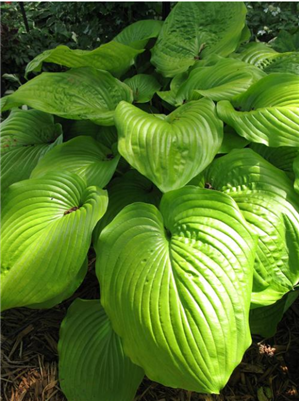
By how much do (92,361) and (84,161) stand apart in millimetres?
618

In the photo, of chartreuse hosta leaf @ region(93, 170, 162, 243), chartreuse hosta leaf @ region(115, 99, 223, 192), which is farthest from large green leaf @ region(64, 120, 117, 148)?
chartreuse hosta leaf @ region(115, 99, 223, 192)

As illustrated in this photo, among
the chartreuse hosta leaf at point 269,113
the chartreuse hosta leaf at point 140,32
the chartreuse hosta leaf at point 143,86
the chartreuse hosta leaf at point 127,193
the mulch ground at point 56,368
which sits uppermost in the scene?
the chartreuse hosta leaf at point 140,32

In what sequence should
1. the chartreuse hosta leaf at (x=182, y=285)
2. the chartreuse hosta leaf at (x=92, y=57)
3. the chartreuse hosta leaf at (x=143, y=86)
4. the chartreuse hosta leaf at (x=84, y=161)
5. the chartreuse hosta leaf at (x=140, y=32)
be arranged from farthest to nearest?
the chartreuse hosta leaf at (x=140, y=32)
the chartreuse hosta leaf at (x=143, y=86)
the chartreuse hosta leaf at (x=92, y=57)
the chartreuse hosta leaf at (x=84, y=161)
the chartreuse hosta leaf at (x=182, y=285)

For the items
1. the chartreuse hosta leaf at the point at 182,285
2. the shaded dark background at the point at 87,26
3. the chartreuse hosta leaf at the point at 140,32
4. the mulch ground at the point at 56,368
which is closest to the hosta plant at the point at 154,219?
the chartreuse hosta leaf at the point at 182,285

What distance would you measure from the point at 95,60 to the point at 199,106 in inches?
21.2

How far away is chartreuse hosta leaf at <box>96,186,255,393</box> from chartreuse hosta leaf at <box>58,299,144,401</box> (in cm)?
29

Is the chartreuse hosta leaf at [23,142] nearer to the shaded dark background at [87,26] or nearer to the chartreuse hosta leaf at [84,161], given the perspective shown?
the chartreuse hosta leaf at [84,161]

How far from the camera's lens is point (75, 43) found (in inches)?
84.9

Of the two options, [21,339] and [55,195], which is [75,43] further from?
[21,339]

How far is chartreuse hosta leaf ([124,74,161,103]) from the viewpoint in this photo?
155cm

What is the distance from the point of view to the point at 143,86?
161 cm

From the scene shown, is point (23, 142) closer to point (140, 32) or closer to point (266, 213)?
point (140, 32)

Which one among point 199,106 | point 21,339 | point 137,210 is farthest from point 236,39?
point 21,339

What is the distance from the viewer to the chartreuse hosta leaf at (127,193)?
1210 millimetres
